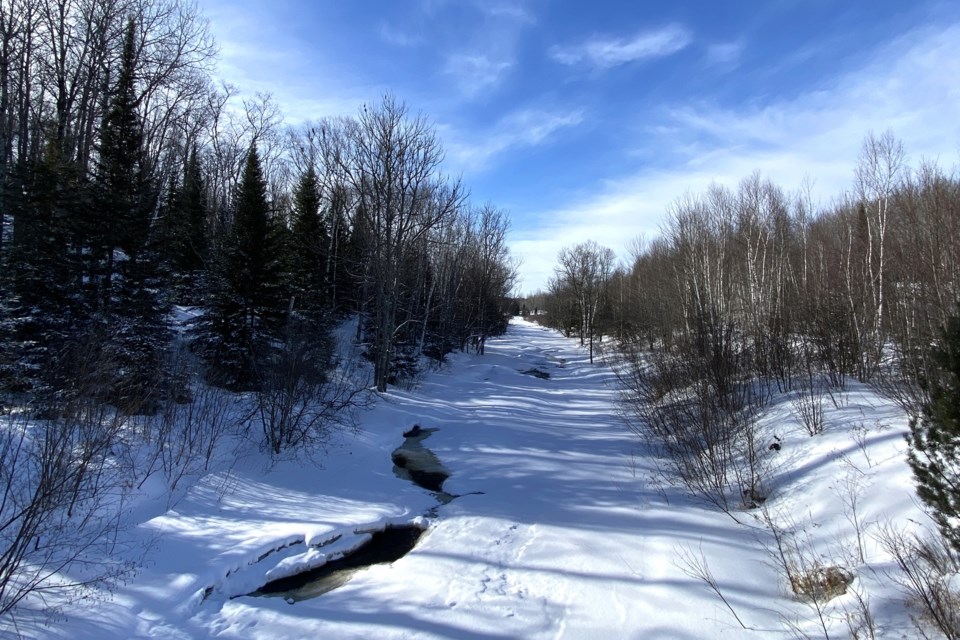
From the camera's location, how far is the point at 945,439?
3.20m

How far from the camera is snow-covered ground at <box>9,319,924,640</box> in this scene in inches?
175

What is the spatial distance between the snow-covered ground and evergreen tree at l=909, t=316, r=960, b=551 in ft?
2.80

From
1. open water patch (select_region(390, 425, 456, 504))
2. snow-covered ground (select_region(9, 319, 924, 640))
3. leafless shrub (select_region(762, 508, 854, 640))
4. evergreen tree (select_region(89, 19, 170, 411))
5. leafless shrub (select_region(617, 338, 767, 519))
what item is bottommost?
open water patch (select_region(390, 425, 456, 504))

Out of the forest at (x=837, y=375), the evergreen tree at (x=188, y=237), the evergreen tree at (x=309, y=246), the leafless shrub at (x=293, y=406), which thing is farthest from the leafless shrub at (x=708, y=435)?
the evergreen tree at (x=188, y=237)

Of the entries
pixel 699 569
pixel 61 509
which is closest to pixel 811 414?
pixel 699 569

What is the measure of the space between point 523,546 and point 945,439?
4.56 meters

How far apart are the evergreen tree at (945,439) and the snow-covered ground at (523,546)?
2.80 ft

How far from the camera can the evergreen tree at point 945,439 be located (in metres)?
3.07

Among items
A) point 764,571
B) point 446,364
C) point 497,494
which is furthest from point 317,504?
point 446,364

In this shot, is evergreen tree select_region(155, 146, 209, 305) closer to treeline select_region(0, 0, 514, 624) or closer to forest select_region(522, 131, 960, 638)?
treeline select_region(0, 0, 514, 624)

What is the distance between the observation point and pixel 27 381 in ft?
27.6

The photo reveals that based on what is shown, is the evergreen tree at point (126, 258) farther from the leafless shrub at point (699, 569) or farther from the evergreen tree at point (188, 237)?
the leafless shrub at point (699, 569)

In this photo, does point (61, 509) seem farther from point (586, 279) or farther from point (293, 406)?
point (586, 279)

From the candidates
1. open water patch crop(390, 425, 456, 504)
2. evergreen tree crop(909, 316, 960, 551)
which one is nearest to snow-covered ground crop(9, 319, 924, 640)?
open water patch crop(390, 425, 456, 504)
